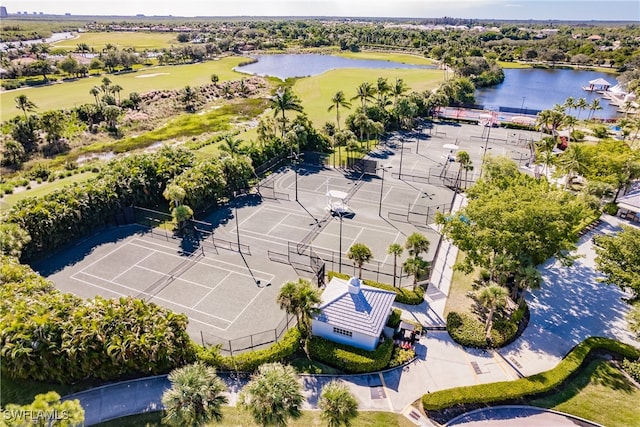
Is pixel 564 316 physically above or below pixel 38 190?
below

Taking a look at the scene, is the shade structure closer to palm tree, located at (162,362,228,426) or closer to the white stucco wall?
the white stucco wall

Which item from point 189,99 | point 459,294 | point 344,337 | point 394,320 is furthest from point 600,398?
point 189,99

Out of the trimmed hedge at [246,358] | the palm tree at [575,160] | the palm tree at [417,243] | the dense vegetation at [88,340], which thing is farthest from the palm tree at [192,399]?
the palm tree at [575,160]

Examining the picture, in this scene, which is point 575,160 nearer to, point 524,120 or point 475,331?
point 475,331

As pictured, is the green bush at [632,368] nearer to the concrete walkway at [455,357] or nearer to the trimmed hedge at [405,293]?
the concrete walkway at [455,357]

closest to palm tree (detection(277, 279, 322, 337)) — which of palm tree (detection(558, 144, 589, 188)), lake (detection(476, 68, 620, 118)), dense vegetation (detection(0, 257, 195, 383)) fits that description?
dense vegetation (detection(0, 257, 195, 383))

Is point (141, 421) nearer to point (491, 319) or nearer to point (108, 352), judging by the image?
point (108, 352)
